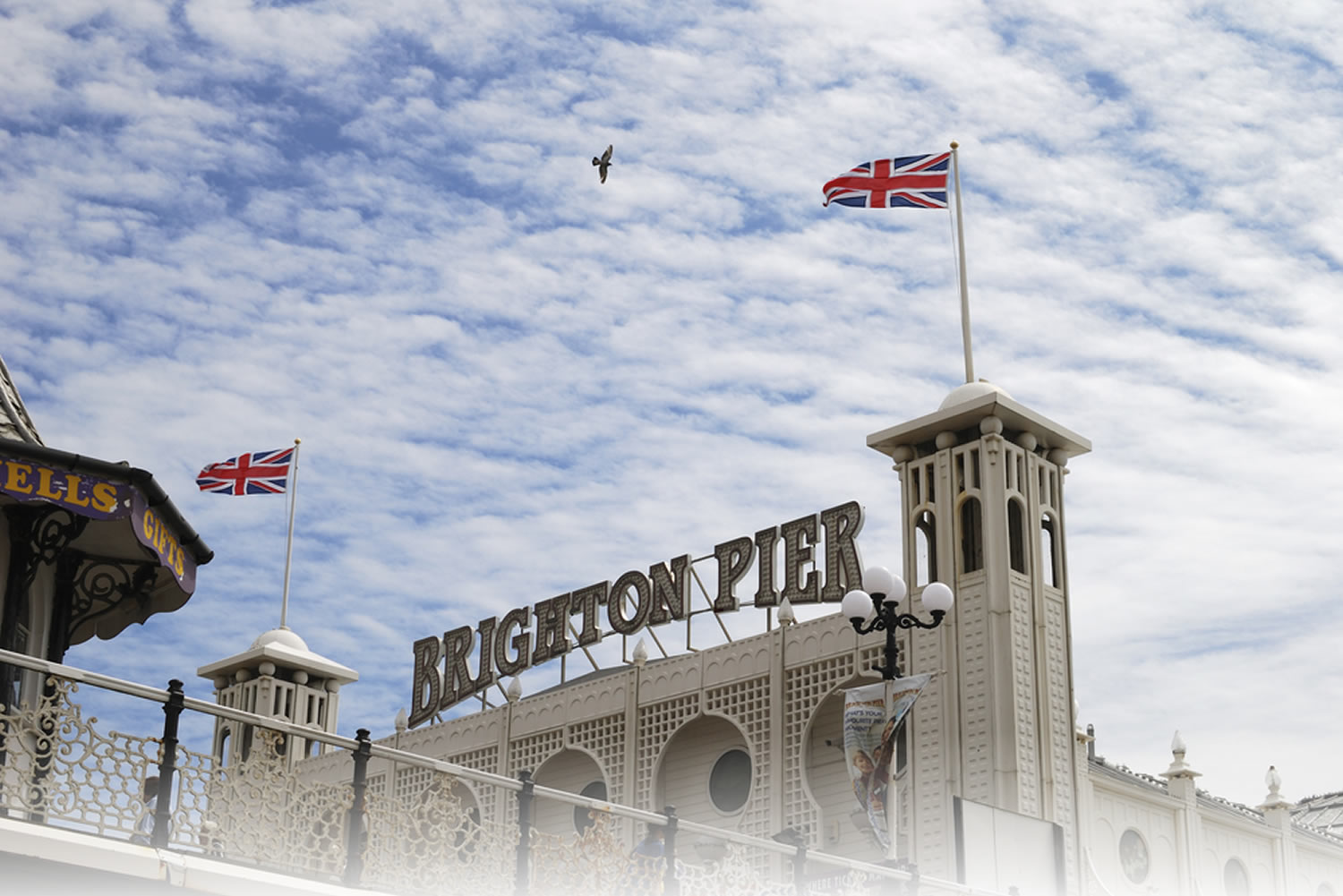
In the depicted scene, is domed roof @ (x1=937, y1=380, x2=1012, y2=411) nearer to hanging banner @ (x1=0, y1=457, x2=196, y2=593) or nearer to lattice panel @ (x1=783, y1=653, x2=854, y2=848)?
lattice panel @ (x1=783, y1=653, x2=854, y2=848)

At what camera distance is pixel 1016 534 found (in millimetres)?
28391

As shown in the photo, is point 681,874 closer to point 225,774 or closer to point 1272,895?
point 225,774

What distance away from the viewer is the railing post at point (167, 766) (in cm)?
1181

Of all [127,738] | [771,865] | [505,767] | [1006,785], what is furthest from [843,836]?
[127,738]

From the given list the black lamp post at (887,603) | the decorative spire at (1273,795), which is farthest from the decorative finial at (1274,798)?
the black lamp post at (887,603)

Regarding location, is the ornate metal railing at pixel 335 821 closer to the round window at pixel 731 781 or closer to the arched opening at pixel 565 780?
the round window at pixel 731 781

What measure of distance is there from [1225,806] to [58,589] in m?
27.4

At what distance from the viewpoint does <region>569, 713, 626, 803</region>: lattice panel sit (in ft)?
107

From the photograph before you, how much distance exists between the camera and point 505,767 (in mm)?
35281

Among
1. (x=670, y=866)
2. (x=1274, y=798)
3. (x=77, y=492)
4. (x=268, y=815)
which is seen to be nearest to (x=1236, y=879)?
(x=1274, y=798)

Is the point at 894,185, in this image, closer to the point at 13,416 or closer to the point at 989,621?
the point at 989,621

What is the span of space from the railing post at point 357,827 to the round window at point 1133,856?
64.9 feet

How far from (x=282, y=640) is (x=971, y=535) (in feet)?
73.5

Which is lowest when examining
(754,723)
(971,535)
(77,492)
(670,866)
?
(670,866)
